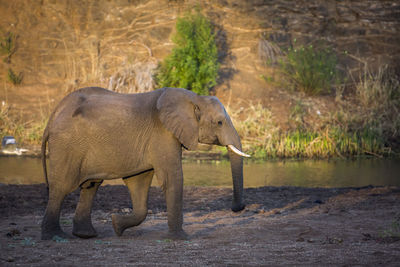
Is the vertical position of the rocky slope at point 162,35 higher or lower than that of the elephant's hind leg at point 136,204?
higher

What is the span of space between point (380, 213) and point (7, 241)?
5.15 metres

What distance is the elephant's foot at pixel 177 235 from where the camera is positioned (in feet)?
24.0

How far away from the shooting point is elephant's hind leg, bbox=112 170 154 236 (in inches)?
297

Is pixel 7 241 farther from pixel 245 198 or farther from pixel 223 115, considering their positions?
pixel 245 198

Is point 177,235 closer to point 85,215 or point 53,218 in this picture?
point 85,215

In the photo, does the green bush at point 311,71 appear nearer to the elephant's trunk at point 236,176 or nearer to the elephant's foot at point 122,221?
the elephant's trunk at point 236,176

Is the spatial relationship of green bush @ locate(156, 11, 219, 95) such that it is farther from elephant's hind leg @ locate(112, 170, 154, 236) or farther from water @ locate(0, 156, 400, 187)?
elephant's hind leg @ locate(112, 170, 154, 236)

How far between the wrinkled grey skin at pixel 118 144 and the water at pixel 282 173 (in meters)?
5.39

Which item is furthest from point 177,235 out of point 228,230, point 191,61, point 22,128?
point 191,61

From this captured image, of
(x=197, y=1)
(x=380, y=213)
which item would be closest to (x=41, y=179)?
(x=380, y=213)

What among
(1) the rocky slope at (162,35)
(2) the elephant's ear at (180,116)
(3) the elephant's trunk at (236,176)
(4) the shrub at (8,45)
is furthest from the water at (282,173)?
(4) the shrub at (8,45)

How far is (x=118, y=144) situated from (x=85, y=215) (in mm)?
1050

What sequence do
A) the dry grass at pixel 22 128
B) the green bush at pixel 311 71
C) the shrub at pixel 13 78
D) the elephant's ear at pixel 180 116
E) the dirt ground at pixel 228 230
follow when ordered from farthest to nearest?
the shrub at pixel 13 78
the green bush at pixel 311 71
the dry grass at pixel 22 128
the elephant's ear at pixel 180 116
the dirt ground at pixel 228 230

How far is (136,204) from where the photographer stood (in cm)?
774
